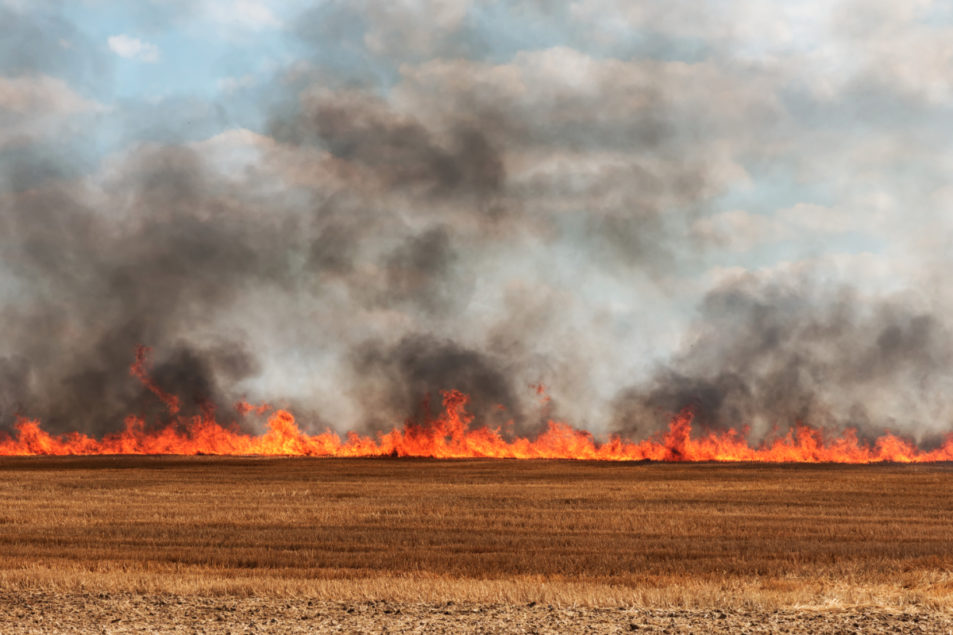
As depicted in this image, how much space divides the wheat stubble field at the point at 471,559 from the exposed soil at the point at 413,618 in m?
0.06

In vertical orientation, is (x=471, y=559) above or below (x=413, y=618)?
above

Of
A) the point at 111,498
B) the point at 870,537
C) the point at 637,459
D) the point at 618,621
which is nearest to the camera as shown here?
the point at 618,621

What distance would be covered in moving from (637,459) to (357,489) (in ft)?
246

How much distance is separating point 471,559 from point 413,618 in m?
10.3

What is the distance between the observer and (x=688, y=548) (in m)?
29.1

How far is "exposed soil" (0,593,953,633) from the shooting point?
1575 centimetres

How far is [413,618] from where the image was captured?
16.7 m

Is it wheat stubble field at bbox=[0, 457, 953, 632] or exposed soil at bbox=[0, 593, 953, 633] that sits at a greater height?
wheat stubble field at bbox=[0, 457, 953, 632]

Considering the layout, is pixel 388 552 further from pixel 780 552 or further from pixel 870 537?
pixel 870 537

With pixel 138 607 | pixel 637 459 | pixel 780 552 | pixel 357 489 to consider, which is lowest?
pixel 138 607

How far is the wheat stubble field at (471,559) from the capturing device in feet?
56.0

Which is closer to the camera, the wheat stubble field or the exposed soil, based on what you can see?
the exposed soil

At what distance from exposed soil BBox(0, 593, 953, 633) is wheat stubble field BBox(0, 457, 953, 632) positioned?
63mm

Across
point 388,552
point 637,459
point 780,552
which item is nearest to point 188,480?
point 388,552
